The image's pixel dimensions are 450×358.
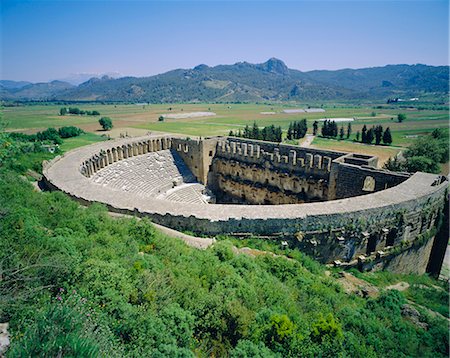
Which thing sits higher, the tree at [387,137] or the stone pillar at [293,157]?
the stone pillar at [293,157]

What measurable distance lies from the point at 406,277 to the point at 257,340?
12441 mm

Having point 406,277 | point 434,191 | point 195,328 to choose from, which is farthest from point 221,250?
point 434,191

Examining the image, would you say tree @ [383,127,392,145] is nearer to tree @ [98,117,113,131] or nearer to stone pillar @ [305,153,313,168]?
stone pillar @ [305,153,313,168]

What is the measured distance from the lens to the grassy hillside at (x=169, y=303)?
6.09m

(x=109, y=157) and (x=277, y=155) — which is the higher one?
(x=277, y=155)

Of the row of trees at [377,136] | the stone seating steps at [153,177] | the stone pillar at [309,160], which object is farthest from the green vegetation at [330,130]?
the stone pillar at [309,160]

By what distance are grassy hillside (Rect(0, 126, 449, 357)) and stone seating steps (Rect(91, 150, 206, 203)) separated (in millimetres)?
13346

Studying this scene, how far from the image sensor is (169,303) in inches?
304

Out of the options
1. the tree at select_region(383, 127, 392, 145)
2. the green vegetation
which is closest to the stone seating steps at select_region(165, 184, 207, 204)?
the tree at select_region(383, 127, 392, 145)

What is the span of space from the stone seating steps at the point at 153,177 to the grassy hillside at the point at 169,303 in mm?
13346

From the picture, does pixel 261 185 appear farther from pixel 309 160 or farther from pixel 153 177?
pixel 153 177

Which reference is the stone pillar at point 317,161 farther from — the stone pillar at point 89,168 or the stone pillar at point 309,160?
the stone pillar at point 89,168

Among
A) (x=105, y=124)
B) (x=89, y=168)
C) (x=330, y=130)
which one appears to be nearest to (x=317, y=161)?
(x=89, y=168)

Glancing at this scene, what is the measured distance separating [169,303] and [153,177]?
72.1ft
